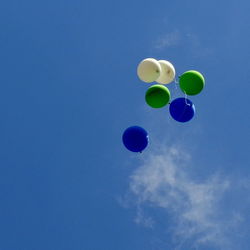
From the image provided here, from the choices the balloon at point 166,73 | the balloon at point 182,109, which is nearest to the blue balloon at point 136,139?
the balloon at point 182,109

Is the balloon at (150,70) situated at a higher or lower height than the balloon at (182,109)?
higher

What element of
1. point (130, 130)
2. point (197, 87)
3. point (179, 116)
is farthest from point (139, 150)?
point (197, 87)

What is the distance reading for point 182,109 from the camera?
13000mm

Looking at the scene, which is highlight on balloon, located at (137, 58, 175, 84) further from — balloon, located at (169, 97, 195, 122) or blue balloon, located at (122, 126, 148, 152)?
blue balloon, located at (122, 126, 148, 152)

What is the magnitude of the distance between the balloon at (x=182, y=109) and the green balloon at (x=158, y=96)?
0.90ft

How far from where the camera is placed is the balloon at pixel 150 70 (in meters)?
13.0

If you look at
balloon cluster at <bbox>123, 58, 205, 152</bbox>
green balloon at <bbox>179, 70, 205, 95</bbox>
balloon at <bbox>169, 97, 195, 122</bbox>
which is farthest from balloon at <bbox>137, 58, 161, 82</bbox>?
balloon at <bbox>169, 97, 195, 122</bbox>

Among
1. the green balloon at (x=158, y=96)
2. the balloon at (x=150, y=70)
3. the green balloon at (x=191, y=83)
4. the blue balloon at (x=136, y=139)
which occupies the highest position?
the green balloon at (x=191, y=83)

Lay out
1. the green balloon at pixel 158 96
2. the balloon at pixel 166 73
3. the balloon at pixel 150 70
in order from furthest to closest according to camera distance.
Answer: the balloon at pixel 166 73 < the balloon at pixel 150 70 < the green balloon at pixel 158 96

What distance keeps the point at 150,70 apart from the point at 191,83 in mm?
1137

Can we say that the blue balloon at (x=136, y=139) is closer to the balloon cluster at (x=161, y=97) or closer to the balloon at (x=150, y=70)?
the balloon cluster at (x=161, y=97)

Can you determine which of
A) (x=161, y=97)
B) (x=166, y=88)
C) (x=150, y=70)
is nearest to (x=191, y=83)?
(x=166, y=88)

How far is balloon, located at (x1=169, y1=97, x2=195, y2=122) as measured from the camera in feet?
42.7

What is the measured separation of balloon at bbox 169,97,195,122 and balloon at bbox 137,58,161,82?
2.84 ft
